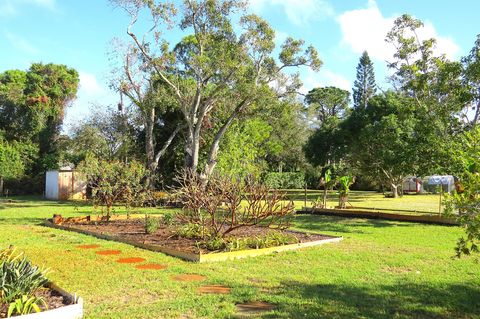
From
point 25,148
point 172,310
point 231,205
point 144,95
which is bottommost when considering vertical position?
point 172,310

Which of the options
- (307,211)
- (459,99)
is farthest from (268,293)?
(307,211)

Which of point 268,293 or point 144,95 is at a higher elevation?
point 144,95

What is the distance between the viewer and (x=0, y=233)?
11922 millimetres

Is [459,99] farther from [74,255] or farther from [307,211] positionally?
[74,255]

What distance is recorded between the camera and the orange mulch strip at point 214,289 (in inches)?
242

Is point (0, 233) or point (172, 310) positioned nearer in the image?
point (172, 310)

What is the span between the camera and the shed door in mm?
28219

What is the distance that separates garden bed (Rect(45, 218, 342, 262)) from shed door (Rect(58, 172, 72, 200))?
14.9 metres

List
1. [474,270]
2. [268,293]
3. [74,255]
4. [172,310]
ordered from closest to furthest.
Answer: [172,310], [268,293], [474,270], [74,255]

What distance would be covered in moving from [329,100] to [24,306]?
192ft

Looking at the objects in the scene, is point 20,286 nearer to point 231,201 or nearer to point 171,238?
point 231,201

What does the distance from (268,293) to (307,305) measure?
72cm

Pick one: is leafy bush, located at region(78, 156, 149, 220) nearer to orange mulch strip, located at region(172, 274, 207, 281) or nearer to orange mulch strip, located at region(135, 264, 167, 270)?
orange mulch strip, located at region(135, 264, 167, 270)

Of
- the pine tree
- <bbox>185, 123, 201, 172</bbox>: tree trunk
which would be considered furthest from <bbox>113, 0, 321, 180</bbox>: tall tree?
the pine tree
